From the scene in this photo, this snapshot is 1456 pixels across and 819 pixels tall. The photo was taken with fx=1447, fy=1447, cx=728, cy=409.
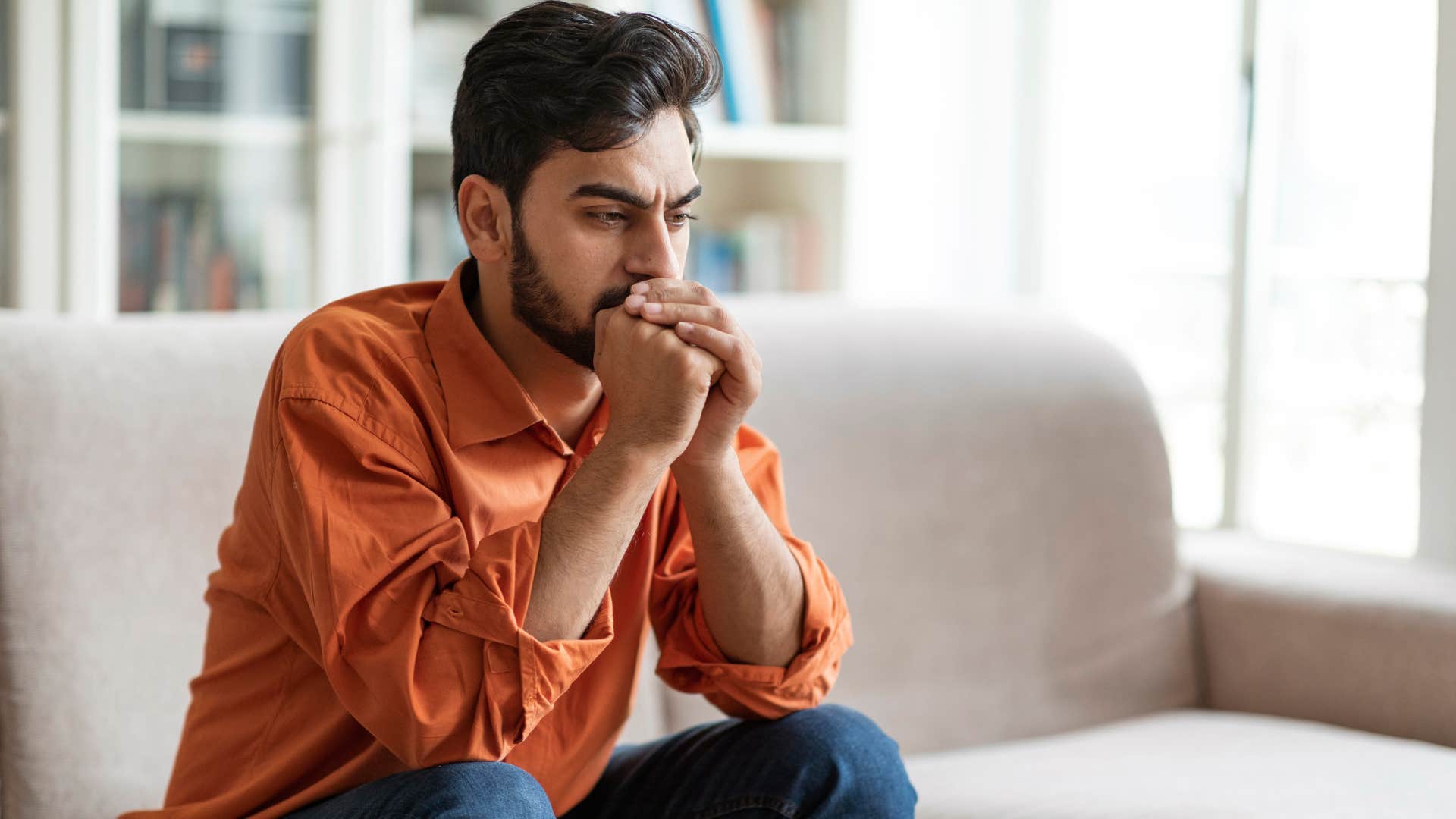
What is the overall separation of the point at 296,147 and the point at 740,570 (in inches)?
59.3


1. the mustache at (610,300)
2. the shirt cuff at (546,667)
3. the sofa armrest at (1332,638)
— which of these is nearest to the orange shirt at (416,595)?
the shirt cuff at (546,667)

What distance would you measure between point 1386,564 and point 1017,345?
552 mm

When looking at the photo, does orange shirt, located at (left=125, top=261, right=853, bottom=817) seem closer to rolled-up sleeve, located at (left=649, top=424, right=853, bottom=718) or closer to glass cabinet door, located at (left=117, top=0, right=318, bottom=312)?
rolled-up sleeve, located at (left=649, top=424, right=853, bottom=718)

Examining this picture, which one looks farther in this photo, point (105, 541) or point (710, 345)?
point (105, 541)

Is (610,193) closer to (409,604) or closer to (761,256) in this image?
(409,604)

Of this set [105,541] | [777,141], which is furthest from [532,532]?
[777,141]

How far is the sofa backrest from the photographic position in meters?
1.45

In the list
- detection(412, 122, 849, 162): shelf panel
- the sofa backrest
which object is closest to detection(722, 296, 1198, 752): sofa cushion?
the sofa backrest

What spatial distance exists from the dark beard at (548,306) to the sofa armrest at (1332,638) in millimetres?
1029

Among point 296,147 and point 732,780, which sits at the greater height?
point 296,147

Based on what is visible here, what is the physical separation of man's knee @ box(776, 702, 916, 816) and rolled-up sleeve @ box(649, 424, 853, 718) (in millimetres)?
31

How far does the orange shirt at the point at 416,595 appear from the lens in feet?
3.56

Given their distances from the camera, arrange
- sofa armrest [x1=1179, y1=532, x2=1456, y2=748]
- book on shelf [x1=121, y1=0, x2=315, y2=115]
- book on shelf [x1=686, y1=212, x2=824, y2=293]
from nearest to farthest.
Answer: sofa armrest [x1=1179, y1=532, x2=1456, y2=748] < book on shelf [x1=121, y1=0, x2=315, y2=115] < book on shelf [x1=686, y1=212, x2=824, y2=293]

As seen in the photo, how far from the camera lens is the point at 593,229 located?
Answer: 1.23m
